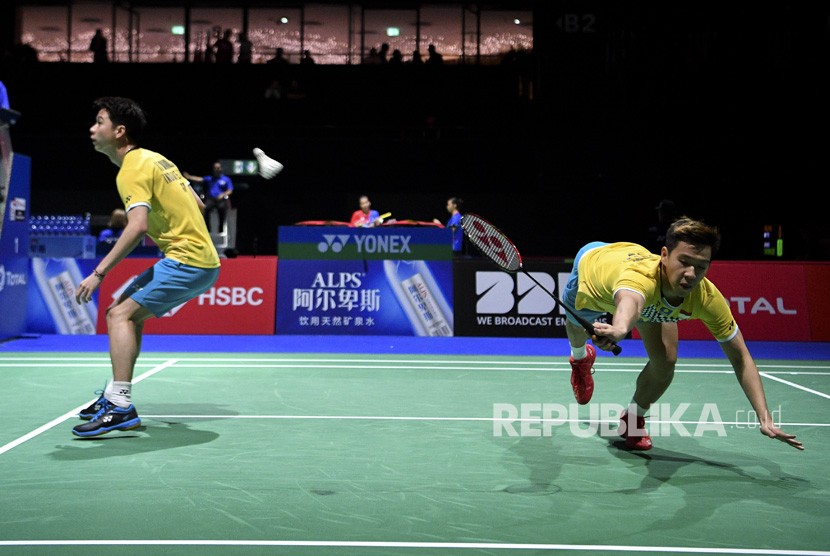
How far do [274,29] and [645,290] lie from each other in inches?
808

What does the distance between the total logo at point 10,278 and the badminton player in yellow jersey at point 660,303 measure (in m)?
7.03

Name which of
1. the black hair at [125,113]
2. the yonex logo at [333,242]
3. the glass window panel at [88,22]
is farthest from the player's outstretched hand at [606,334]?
the glass window panel at [88,22]

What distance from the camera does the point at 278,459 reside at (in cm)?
462

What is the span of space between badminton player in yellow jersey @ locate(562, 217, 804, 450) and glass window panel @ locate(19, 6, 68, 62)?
21.2 metres

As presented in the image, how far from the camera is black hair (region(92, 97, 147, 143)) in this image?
17.0ft

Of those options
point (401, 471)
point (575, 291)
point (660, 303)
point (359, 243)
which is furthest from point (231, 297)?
point (660, 303)

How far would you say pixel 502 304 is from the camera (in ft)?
36.7

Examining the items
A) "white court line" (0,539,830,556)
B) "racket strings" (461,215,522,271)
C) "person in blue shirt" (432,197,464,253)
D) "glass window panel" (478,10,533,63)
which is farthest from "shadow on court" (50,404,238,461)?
"glass window panel" (478,10,533,63)

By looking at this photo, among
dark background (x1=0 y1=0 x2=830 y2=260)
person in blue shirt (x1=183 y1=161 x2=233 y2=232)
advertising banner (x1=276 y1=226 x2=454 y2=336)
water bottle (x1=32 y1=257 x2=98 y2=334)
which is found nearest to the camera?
water bottle (x1=32 y1=257 x2=98 y2=334)

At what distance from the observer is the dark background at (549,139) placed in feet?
62.1

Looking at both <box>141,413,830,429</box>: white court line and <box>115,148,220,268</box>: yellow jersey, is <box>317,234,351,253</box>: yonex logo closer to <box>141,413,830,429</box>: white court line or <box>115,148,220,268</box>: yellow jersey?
<box>141,413,830,429</box>: white court line

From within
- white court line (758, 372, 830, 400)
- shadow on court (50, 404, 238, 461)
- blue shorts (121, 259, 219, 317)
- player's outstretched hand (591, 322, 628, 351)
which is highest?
blue shorts (121, 259, 219, 317)

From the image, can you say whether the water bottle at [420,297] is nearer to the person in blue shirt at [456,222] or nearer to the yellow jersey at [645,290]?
the person in blue shirt at [456,222]

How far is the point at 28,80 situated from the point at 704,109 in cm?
1505
